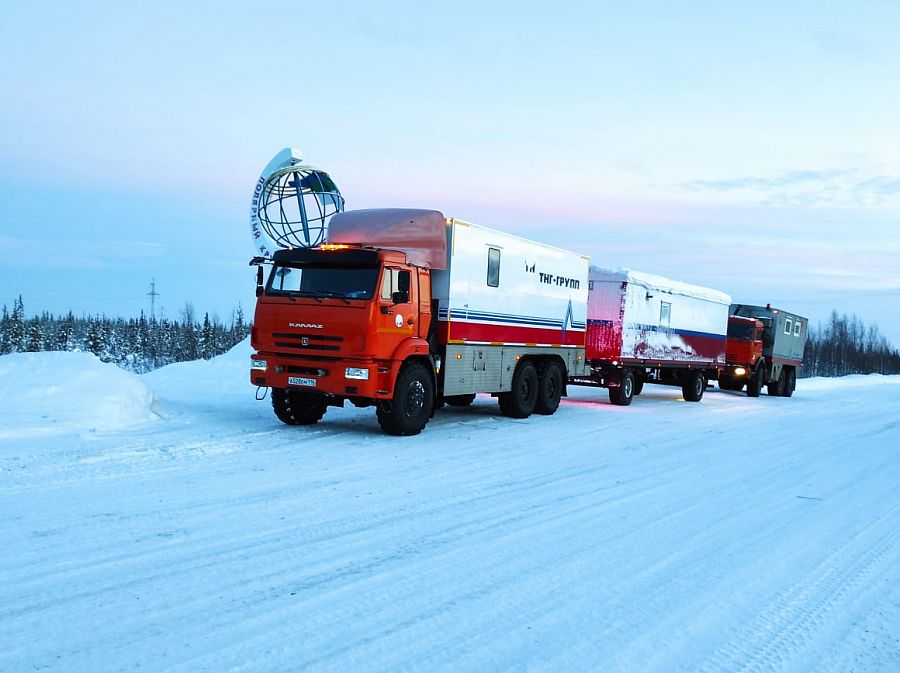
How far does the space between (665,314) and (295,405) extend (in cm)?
1329

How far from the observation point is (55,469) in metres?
8.67

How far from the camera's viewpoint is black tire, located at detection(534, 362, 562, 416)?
1703cm

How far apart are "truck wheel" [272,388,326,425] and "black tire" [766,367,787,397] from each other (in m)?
23.7

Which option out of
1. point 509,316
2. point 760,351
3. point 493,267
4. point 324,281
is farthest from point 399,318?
point 760,351

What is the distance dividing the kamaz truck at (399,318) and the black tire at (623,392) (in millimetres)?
5047

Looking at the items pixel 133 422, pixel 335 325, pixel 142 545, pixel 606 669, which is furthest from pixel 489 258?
pixel 606 669

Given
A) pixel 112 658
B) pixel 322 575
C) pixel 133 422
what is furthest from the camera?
pixel 133 422

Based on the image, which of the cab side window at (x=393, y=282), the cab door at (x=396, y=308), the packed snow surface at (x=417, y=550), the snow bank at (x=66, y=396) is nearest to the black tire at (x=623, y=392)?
the packed snow surface at (x=417, y=550)

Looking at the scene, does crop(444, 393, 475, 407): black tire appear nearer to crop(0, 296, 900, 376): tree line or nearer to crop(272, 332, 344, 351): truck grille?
crop(272, 332, 344, 351): truck grille

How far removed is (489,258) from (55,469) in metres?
8.46

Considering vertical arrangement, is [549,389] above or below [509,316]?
below

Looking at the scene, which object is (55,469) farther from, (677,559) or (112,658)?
(677,559)

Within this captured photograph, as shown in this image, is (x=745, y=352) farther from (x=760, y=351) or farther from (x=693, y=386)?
(x=693, y=386)

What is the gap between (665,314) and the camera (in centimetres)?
2273
